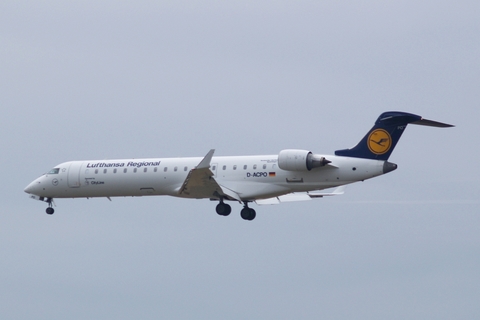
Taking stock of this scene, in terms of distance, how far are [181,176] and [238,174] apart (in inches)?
106

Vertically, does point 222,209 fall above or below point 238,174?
below

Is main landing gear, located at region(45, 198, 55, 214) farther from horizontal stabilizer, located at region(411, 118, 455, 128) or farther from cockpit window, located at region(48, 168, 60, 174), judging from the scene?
horizontal stabilizer, located at region(411, 118, 455, 128)

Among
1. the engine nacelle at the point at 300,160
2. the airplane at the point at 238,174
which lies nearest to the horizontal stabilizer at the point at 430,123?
the airplane at the point at 238,174

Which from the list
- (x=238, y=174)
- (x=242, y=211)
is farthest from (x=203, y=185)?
(x=242, y=211)

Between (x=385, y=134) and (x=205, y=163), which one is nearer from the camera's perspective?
(x=385, y=134)

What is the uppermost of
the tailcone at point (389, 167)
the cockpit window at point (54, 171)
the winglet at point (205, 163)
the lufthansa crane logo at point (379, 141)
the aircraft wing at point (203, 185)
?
the cockpit window at point (54, 171)

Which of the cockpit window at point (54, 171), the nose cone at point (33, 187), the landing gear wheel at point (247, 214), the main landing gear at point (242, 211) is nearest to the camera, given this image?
the main landing gear at point (242, 211)

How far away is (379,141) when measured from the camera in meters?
43.8

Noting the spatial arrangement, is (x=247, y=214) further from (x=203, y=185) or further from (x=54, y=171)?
(x=54, y=171)

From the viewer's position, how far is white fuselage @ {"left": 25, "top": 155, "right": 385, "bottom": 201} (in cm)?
4412

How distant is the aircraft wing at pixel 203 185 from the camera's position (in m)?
44.0

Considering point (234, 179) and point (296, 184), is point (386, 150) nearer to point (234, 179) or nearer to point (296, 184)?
point (296, 184)

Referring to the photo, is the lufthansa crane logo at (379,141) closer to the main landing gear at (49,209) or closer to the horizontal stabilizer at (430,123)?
the horizontal stabilizer at (430,123)

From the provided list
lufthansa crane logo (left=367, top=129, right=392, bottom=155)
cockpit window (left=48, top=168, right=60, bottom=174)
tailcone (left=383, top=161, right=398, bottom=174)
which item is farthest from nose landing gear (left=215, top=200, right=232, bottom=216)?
cockpit window (left=48, top=168, right=60, bottom=174)
